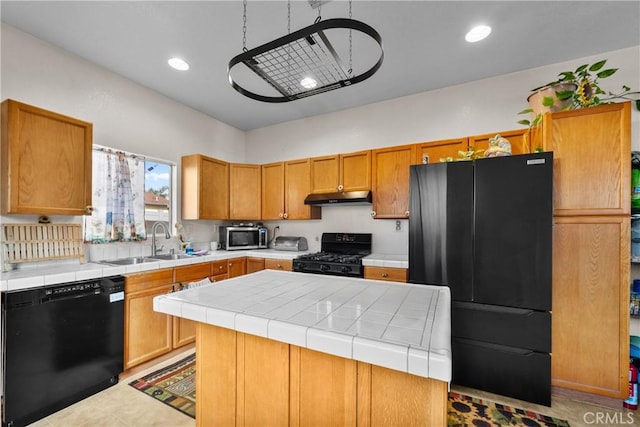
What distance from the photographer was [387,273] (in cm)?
276

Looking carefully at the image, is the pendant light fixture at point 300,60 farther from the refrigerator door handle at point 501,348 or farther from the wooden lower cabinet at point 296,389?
the refrigerator door handle at point 501,348

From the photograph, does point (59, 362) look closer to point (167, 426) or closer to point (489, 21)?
point (167, 426)

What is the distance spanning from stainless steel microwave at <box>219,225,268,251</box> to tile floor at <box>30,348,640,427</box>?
1.88m

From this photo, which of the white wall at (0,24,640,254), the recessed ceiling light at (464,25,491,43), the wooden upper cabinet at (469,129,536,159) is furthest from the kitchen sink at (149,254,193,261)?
the recessed ceiling light at (464,25,491,43)

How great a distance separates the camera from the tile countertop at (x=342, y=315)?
2.65 feet

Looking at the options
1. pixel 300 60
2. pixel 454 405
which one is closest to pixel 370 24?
pixel 300 60

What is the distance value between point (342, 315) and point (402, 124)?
287 centimetres

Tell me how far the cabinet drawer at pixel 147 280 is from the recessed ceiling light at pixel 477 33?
A: 3.33 meters

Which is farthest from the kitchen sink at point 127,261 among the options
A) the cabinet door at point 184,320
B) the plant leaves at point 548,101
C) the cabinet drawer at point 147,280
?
the plant leaves at point 548,101

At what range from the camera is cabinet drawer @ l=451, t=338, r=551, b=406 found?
1.93m

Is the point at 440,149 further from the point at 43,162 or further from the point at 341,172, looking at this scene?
the point at 43,162

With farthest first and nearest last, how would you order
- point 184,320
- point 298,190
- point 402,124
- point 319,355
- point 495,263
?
point 298,190, point 402,124, point 184,320, point 495,263, point 319,355

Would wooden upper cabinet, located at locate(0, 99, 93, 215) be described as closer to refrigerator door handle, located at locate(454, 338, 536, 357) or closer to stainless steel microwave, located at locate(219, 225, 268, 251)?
stainless steel microwave, located at locate(219, 225, 268, 251)

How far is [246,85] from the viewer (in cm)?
298
